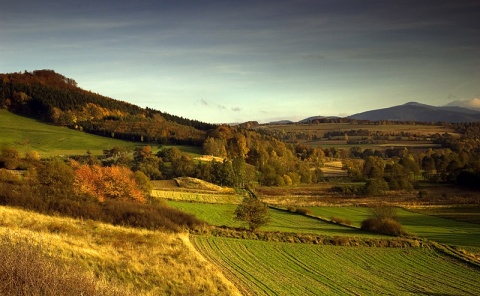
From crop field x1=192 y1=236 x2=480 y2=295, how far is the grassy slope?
295 feet

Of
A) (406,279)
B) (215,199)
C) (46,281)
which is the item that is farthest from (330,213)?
(46,281)

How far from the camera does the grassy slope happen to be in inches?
4395

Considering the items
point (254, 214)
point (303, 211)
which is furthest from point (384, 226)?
point (303, 211)

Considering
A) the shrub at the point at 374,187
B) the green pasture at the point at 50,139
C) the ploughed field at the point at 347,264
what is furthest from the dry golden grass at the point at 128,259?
the green pasture at the point at 50,139

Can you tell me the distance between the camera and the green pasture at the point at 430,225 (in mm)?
47125

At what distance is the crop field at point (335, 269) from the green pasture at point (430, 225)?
30.2 ft

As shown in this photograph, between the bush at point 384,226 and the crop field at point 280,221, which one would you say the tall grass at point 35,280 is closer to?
the crop field at point 280,221

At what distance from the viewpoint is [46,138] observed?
398 ft

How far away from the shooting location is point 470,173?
308ft

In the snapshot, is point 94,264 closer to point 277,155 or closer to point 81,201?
point 81,201

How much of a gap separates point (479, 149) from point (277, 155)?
85.6m

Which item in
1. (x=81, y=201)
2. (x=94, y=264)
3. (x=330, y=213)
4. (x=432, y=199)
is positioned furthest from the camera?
(x=432, y=199)

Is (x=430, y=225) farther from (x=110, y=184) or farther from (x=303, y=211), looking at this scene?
(x=110, y=184)

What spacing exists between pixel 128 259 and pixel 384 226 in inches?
1554
